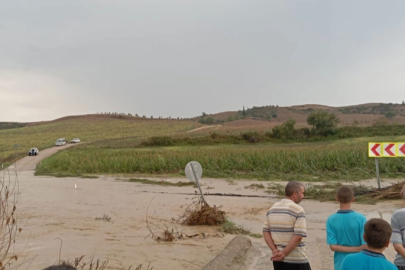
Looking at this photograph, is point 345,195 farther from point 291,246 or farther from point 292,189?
point 291,246

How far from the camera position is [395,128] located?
171 feet

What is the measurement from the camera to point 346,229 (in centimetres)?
454

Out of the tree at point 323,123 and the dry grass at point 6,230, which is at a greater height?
the tree at point 323,123

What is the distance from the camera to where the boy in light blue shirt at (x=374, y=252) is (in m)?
3.36

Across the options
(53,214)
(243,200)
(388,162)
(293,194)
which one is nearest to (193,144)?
(388,162)

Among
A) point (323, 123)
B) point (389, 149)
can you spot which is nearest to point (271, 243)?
point (389, 149)

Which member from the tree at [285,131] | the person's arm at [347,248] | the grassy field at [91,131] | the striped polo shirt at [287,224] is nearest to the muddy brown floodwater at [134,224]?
the person's arm at [347,248]

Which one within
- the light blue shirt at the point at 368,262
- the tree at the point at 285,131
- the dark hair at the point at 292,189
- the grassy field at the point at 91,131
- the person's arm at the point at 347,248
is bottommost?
the person's arm at the point at 347,248

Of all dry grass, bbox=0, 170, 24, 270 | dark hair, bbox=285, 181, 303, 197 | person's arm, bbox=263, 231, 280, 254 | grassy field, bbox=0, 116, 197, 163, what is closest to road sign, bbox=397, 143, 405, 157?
dark hair, bbox=285, 181, 303, 197

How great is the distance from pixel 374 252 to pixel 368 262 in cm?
10

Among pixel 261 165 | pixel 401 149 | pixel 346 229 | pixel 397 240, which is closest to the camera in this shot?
pixel 397 240

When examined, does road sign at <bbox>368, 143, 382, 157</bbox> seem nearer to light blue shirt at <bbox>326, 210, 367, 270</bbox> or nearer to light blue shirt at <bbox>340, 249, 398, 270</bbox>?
light blue shirt at <bbox>326, 210, 367, 270</bbox>

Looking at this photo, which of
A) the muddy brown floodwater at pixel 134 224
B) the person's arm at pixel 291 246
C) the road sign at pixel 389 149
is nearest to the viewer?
the person's arm at pixel 291 246

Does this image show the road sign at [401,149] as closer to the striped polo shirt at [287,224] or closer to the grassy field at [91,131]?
the striped polo shirt at [287,224]
